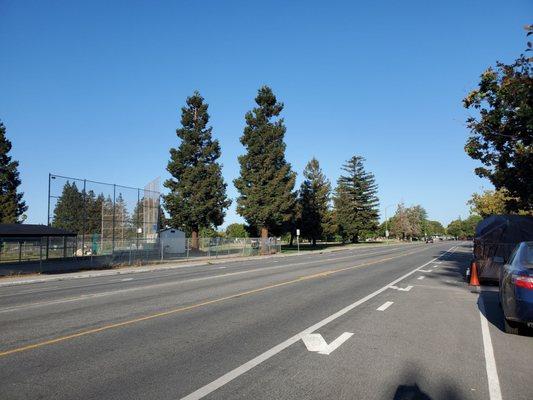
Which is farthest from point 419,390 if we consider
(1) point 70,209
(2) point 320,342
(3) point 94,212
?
(1) point 70,209

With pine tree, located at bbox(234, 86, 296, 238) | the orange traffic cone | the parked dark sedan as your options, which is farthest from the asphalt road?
pine tree, located at bbox(234, 86, 296, 238)

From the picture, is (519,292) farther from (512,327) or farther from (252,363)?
(252,363)

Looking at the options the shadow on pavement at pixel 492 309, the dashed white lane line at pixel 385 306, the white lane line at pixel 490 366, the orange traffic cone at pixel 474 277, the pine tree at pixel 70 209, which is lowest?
the white lane line at pixel 490 366

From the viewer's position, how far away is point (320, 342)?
7.67 m

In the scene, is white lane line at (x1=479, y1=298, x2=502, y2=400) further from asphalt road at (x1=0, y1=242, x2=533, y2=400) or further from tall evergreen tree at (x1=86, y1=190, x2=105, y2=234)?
tall evergreen tree at (x1=86, y1=190, x2=105, y2=234)

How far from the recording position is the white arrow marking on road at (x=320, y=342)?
7166 mm

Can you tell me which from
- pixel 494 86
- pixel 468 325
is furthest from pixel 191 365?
pixel 494 86

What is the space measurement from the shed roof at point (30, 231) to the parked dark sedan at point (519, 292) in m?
28.7

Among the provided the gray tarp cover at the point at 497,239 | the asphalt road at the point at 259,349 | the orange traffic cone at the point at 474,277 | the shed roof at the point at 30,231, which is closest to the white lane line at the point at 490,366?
the asphalt road at the point at 259,349

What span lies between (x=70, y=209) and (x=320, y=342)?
2944cm

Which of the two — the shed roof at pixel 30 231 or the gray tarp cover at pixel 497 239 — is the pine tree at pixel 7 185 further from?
the gray tarp cover at pixel 497 239

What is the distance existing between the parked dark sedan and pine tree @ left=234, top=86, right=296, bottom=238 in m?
44.1

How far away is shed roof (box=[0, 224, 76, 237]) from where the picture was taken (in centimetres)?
3003

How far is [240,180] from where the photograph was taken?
2160 inches
